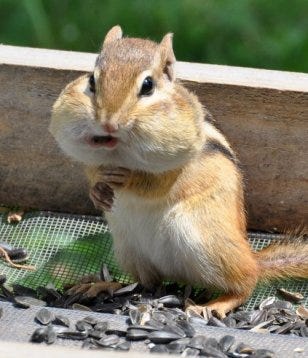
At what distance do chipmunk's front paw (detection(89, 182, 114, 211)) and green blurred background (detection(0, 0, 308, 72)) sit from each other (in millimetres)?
2645

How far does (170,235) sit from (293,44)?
2821 mm

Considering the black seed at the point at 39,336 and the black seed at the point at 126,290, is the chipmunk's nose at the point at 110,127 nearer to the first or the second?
the black seed at the point at 39,336

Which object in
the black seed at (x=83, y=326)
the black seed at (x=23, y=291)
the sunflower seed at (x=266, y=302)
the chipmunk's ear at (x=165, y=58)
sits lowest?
the black seed at (x=83, y=326)

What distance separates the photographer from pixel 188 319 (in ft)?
14.9

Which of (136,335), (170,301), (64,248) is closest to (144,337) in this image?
(136,335)

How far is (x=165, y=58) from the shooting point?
15.0 ft

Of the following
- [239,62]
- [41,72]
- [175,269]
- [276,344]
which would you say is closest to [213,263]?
[175,269]

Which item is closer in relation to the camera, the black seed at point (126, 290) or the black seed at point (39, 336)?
the black seed at point (39, 336)

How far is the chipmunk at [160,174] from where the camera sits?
14.2 feet

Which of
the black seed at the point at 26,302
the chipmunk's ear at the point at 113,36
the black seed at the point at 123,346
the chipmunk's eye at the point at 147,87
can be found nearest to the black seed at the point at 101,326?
the black seed at the point at 123,346

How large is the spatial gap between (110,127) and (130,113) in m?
0.10

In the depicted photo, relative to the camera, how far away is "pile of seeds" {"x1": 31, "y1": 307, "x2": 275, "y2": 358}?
406 centimetres

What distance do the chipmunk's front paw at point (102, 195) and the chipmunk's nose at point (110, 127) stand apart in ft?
1.60

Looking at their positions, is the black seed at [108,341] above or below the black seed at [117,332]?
below
